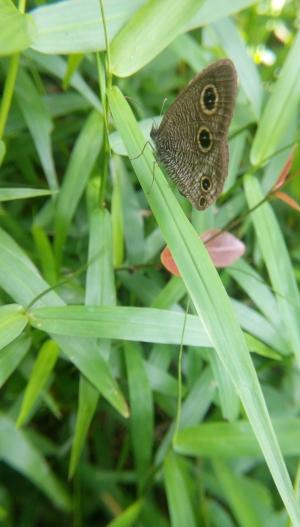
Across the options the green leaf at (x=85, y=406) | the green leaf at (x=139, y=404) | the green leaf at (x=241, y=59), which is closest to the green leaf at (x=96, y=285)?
the green leaf at (x=85, y=406)

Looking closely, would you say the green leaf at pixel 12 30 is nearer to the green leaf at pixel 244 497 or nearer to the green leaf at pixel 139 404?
the green leaf at pixel 139 404

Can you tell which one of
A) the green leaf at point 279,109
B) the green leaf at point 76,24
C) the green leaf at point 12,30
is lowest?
the green leaf at point 279,109

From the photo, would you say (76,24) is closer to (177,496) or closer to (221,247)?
(221,247)

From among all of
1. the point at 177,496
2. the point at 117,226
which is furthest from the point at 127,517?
the point at 117,226

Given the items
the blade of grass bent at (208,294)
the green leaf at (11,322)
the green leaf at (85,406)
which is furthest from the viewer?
the green leaf at (85,406)

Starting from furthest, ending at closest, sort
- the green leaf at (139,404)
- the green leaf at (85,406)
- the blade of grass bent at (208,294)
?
1. the green leaf at (139,404)
2. the green leaf at (85,406)
3. the blade of grass bent at (208,294)

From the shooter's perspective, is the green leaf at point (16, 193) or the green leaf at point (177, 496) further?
the green leaf at point (177, 496)

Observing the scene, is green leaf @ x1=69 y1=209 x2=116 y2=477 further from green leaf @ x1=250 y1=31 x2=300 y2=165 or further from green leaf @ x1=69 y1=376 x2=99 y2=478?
green leaf @ x1=250 y1=31 x2=300 y2=165

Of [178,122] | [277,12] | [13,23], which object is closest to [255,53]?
[277,12]
